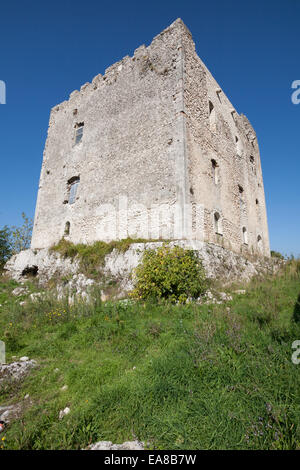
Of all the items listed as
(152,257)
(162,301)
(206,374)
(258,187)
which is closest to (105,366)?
(206,374)

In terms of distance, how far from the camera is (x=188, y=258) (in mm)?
7227

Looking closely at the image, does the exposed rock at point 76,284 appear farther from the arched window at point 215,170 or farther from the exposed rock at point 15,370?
the arched window at point 215,170

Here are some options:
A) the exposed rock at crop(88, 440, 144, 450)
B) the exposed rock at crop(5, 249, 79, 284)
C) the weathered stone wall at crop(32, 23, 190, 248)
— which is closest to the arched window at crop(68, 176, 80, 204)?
the weathered stone wall at crop(32, 23, 190, 248)

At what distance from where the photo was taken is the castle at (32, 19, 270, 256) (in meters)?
9.62

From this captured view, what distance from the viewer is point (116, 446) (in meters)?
2.28

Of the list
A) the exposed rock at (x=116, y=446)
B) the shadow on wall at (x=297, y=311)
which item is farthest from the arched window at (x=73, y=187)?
the exposed rock at (x=116, y=446)

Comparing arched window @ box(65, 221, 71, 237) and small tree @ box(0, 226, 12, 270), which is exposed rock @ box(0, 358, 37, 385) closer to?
arched window @ box(65, 221, 71, 237)

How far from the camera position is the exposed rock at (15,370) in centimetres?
350

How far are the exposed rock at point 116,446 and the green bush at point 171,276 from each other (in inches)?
166

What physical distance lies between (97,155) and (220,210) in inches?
266

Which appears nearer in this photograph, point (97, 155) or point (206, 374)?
point (206, 374)

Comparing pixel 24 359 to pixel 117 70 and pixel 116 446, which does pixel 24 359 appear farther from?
pixel 117 70

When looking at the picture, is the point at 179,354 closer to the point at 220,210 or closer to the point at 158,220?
the point at 158,220

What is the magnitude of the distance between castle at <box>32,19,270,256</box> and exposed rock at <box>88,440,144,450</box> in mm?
6739
